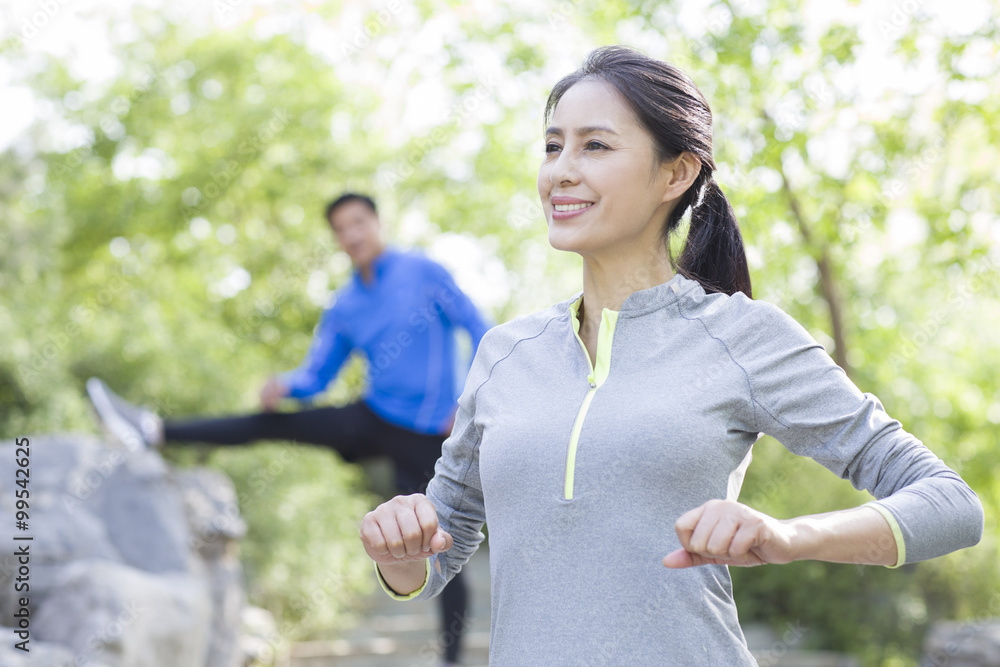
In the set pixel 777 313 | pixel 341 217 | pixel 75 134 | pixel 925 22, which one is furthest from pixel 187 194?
pixel 777 313

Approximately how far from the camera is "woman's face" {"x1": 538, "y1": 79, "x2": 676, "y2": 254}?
56.7 inches

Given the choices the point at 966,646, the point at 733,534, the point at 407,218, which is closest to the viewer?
the point at 733,534

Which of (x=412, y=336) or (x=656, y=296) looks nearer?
(x=656, y=296)

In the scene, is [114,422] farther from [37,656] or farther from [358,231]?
[37,656]

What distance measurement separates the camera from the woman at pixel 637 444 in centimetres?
117

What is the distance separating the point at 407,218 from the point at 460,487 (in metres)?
9.95

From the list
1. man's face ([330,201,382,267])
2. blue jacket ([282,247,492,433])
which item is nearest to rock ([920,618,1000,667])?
blue jacket ([282,247,492,433])

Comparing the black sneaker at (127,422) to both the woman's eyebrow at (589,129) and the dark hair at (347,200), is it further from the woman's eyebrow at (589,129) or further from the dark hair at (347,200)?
the woman's eyebrow at (589,129)

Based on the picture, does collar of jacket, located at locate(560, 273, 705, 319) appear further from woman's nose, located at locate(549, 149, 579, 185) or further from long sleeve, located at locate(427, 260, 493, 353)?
long sleeve, located at locate(427, 260, 493, 353)

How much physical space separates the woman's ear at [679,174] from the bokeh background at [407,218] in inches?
113

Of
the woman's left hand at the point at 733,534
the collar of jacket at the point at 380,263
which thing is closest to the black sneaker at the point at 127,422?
the collar of jacket at the point at 380,263

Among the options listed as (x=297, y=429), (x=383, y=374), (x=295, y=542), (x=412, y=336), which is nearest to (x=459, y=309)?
(x=412, y=336)

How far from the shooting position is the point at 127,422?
5.06m

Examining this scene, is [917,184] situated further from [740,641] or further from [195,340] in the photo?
[195,340]
